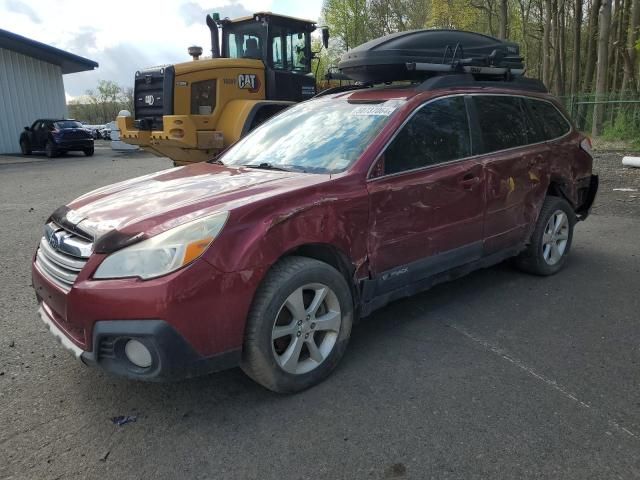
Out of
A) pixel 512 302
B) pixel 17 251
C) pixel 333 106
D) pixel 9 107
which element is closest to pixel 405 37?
pixel 333 106

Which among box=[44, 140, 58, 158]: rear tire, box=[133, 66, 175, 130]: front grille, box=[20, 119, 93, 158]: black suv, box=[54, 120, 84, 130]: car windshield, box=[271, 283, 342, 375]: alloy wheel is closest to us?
box=[271, 283, 342, 375]: alloy wheel

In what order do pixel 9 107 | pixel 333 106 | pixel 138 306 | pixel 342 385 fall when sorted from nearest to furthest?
pixel 138 306, pixel 342 385, pixel 333 106, pixel 9 107

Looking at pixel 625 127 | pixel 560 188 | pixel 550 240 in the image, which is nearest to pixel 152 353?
pixel 550 240

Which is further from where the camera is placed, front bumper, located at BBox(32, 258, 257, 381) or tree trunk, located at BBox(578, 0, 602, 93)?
tree trunk, located at BBox(578, 0, 602, 93)

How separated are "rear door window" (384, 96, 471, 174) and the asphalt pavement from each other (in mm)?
1222

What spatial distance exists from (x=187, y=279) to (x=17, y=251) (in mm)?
4619

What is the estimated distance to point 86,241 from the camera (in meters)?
2.89

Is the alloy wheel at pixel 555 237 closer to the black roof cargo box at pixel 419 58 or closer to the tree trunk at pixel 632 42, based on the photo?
the black roof cargo box at pixel 419 58

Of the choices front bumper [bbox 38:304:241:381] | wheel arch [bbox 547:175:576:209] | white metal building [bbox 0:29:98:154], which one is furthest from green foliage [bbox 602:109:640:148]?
white metal building [bbox 0:29:98:154]

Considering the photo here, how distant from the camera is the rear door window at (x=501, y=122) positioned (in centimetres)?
434

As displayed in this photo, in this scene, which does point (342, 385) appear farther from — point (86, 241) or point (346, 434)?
point (86, 241)

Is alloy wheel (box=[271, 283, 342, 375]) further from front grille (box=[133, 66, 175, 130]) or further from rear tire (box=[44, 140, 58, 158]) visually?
rear tire (box=[44, 140, 58, 158])

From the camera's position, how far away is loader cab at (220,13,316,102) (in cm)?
1038

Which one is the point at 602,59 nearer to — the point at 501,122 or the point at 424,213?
the point at 501,122
